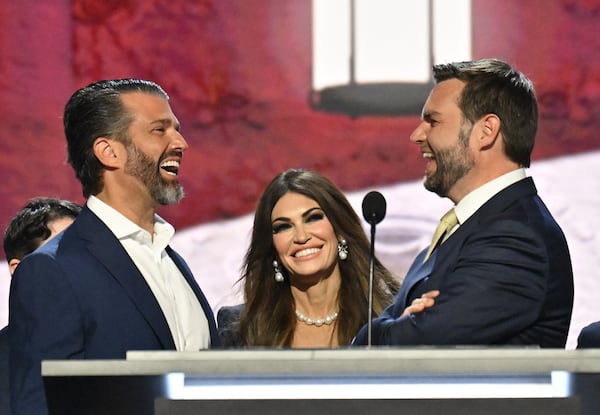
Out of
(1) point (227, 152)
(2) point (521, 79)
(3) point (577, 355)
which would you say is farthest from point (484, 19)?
(3) point (577, 355)

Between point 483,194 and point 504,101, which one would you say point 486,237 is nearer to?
point 483,194

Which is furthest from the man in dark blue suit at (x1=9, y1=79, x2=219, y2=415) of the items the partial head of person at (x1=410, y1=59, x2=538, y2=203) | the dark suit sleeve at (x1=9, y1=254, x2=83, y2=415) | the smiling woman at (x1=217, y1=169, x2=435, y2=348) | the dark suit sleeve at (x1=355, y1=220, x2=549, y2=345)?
the partial head of person at (x1=410, y1=59, x2=538, y2=203)

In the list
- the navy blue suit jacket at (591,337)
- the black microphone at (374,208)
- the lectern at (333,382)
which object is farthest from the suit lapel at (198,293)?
the lectern at (333,382)

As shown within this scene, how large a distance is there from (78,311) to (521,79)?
116cm

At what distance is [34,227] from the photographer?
328 cm

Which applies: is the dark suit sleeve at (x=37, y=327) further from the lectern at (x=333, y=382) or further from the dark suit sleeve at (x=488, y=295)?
the lectern at (x=333, y=382)

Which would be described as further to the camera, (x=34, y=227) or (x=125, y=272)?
(x=34, y=227)

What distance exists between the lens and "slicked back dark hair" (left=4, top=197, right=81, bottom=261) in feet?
10.7

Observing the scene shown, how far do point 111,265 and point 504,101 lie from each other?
1.00 metres

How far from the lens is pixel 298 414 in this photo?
1.26m

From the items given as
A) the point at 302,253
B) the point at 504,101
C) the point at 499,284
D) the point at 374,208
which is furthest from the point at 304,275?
the point at 499,284

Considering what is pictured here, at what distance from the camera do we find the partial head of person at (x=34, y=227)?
3271 millimetres

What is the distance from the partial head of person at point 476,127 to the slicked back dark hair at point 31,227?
142 cm

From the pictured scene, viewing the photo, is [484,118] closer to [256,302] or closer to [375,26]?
[256,302]
